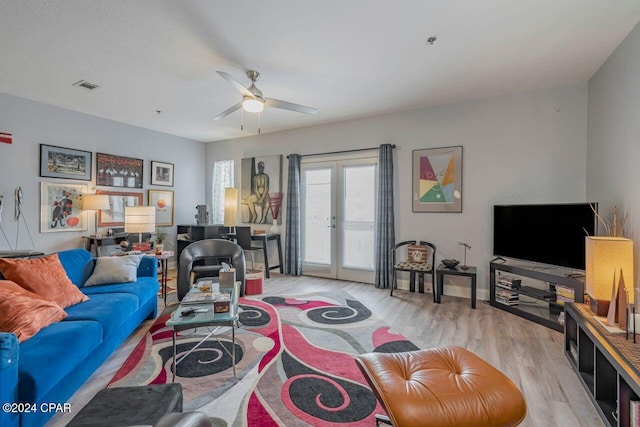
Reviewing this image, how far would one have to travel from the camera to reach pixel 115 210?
16.5ft

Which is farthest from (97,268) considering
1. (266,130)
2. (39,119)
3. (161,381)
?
(266,130)

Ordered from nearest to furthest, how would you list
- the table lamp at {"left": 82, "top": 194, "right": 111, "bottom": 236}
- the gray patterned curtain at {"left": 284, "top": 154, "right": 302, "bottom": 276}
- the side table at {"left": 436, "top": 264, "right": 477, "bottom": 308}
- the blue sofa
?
the blue sofa
the side table at {"left": 436, "top": 264, "right": 477, "bottom": 308}
the table lamp at {"left": 82, "top": 194, "right": 111, "bottom": 236}
the gray patterned curtain at {"left": 284, "top": 154, "right": 302, "bottom": 276}

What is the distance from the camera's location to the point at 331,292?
436 centimetres

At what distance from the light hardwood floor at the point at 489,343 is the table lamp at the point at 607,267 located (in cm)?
60

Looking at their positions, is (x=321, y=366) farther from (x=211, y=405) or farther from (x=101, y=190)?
(x=101, y=190)

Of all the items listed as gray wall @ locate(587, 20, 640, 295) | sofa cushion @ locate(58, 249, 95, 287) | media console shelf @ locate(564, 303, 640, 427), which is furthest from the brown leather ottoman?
sofa cushion @ locate(58, 249, 95, 287)

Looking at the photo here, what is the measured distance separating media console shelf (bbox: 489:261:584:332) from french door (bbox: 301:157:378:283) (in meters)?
1.79

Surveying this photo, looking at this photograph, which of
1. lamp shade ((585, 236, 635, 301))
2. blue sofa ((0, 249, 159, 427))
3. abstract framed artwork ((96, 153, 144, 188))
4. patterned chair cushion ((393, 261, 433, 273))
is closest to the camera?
blue sofa ((0, 249, 159, 427))

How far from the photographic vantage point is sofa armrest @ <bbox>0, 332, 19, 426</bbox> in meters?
1.32

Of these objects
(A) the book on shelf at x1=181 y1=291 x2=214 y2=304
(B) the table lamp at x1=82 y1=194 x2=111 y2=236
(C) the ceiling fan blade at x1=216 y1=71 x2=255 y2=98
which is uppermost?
(C) the ceiling fan blade at x1=216 y1=71 x2=255 y2=98

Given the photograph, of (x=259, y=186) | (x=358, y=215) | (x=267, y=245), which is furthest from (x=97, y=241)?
(x=358, y=215)

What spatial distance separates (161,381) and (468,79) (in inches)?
161

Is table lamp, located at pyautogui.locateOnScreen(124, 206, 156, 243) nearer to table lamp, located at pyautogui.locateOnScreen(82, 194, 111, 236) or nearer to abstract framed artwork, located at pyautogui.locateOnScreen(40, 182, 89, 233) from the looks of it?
table lamp, located at pyautogui.locateOnScreen(82, 194, 111, 236)

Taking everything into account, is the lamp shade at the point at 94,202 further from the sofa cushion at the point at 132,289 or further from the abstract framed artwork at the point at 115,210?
the sofa cushion at the point at 132,289
